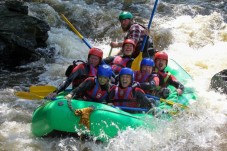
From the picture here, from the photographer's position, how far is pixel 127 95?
496 centimetres

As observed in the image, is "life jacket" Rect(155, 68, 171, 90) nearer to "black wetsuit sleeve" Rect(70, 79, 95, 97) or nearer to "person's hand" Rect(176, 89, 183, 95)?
"person's hand" Rect(176, 89, 183, 95)

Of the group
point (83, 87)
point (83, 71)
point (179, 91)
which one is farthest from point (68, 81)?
point (179, 91)

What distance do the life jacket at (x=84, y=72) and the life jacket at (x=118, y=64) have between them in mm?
689

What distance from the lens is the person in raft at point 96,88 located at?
4836 millimetres

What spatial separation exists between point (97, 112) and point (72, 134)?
41cm

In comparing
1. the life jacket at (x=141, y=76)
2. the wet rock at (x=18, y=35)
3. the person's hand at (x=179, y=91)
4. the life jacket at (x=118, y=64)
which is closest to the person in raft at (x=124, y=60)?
the life jacket at (x=118, y=64)

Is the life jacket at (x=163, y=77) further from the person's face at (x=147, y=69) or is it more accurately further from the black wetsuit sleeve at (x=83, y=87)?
the black wetsuit sleeve at (x=83, y=87)

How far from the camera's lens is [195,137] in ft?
16.8

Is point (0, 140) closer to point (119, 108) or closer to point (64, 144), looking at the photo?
point (64, 144)

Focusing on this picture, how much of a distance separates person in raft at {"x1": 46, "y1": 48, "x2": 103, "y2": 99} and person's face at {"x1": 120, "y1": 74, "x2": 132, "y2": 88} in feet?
1.69

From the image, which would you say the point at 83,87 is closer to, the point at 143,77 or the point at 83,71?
the point at 83,71

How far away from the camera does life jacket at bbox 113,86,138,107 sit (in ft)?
16.3

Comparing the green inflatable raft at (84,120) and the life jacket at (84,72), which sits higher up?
the life jacket at (84,72)

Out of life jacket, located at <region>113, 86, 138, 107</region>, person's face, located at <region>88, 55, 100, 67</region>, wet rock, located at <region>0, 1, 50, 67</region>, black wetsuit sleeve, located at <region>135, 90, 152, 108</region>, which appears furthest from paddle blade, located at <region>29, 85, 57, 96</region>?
wet rock, located at <region>0, 1, 50, 67</region>
